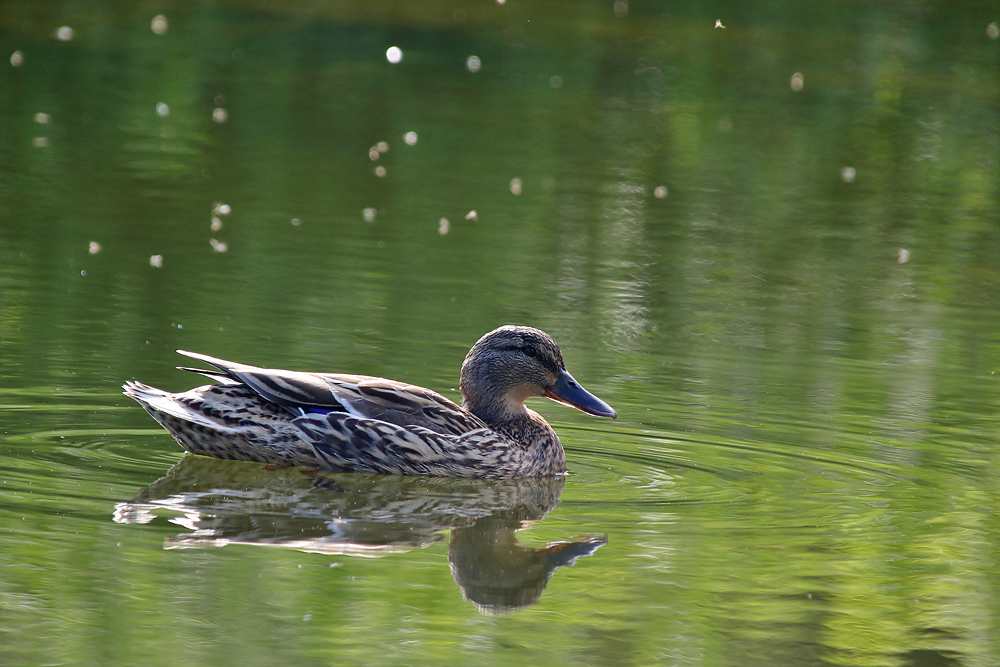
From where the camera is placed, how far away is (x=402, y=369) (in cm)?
1038

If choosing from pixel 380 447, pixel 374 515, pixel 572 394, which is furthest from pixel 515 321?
pixel 374 515

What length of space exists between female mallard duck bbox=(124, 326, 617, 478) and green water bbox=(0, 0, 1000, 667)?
16 centimetres

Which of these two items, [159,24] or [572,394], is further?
[159,24]

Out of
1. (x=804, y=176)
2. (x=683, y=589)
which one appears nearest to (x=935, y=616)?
(x=683, y=589)

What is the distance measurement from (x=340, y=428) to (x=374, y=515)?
825mm

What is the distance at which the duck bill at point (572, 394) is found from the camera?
30.3 feet

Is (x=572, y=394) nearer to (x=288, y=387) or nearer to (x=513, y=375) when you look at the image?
(x=513, y=375)

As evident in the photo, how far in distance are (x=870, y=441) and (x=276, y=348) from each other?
12.9 ft

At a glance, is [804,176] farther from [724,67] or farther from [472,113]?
[724,67]

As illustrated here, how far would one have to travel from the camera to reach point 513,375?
9.26 metres

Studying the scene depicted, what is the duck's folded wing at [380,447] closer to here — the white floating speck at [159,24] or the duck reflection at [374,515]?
the duck reflection at [374,515]

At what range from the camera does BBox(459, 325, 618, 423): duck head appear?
9234 mm

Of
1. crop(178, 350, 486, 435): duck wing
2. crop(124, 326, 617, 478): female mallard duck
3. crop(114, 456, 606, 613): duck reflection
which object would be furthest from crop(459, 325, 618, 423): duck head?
crop(114, 456, 606, 613): duck reflection

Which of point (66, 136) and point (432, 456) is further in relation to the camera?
point (66, 136)
